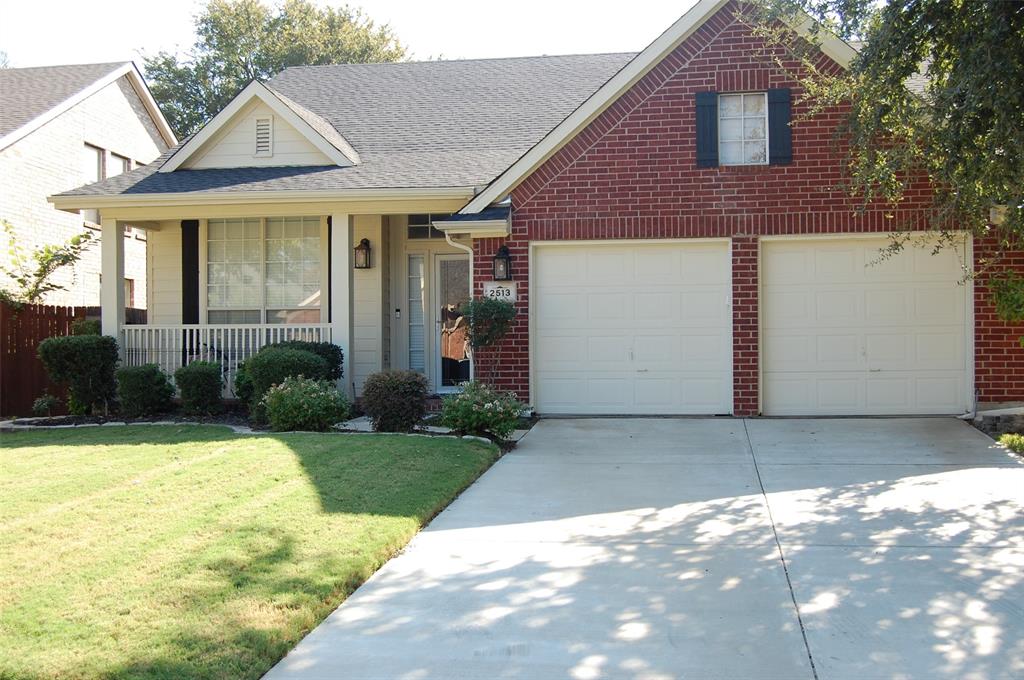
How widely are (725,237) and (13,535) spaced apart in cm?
873

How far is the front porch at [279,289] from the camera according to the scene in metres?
13.6

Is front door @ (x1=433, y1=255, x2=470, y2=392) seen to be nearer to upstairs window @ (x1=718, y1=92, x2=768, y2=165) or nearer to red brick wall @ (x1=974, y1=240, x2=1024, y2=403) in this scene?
upstairs window @ (x1=718, y1=92, x2=768, y2=165)

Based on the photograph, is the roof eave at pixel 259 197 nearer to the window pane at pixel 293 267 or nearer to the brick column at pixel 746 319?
the window pane at pixel 293 267

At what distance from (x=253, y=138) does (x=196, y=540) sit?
31.2 ft

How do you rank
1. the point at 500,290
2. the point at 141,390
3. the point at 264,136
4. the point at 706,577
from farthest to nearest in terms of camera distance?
1. the point at 264,136
2. the point at 141,390
3. the point at 500,290
4. the point at 706,577

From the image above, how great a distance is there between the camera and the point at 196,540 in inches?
236

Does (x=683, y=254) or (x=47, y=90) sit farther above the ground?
(x=47, y=90)

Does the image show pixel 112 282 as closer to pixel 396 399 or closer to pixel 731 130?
pixel 396 399

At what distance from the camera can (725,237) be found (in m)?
11.8

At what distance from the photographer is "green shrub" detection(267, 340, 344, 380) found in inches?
491

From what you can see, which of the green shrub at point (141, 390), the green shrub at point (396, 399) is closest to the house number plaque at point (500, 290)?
the green shrub at point (396, 399)

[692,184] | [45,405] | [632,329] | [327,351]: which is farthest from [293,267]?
[692,184]

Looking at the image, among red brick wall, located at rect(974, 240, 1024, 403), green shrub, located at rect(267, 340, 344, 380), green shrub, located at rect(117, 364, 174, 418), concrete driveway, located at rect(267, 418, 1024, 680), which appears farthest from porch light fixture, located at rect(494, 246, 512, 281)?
red brick wall, located at rect(974, 240, 1024, 403)

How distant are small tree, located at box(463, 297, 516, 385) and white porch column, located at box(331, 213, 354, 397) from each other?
7.18 ft
